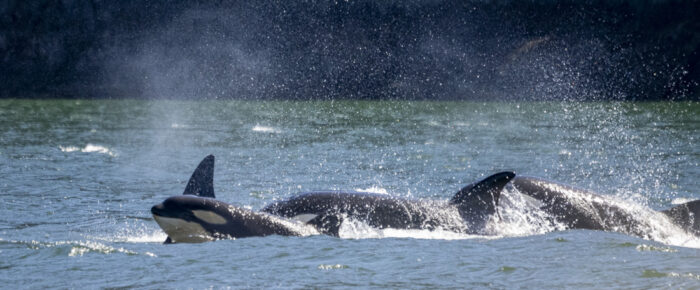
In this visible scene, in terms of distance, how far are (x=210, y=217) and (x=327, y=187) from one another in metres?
7.80

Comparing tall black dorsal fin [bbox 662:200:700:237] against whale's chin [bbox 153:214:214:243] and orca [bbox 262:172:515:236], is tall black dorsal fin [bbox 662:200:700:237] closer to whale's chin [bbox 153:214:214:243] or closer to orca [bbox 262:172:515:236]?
orca [bbox 262:172:515:236]

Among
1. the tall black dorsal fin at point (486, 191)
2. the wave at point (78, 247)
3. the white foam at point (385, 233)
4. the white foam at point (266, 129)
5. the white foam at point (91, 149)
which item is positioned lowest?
the white foam at point (266, 129)

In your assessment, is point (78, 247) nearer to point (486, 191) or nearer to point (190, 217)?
point (190, 217)

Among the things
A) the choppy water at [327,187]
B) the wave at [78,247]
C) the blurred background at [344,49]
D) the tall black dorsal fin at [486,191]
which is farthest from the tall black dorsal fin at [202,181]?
the blurred background at [344,49]

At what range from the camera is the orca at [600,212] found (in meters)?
13.0

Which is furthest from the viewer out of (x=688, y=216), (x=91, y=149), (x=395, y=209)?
(x=91, y=149)

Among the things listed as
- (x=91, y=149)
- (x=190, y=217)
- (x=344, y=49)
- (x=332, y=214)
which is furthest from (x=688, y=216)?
(x=344, y=49)

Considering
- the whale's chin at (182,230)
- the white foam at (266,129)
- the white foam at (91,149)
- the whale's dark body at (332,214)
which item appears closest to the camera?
the whale's chin at (182,230)

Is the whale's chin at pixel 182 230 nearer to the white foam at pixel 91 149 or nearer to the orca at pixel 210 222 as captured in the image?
the orca at pixel 210 222

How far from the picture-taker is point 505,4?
99.7 m

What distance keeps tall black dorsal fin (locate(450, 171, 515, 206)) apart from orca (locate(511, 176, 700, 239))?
77cm

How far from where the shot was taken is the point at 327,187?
19.5 meters

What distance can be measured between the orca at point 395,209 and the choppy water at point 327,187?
0.60 ft

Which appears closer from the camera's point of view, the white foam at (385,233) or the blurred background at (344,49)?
the white foam at (385,233)
